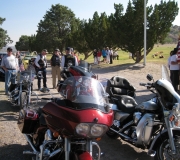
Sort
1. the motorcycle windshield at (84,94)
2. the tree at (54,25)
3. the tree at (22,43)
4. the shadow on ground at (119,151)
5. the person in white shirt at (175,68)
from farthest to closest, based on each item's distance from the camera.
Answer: the tree at (22,43) < the tree at (54,25) < the person in white shirt at (175,68) < the shadow on ground at (119,151) < the motorcycle windshield at (84,94)

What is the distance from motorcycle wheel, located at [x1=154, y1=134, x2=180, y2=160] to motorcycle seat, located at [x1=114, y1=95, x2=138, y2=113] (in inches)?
41.1

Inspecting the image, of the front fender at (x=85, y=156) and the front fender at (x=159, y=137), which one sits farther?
the front fender at (x=159, y=137)

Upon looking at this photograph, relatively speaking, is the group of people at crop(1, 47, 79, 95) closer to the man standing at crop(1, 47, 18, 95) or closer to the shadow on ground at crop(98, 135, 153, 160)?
the man standing at crop(1, 47, 18, 95)

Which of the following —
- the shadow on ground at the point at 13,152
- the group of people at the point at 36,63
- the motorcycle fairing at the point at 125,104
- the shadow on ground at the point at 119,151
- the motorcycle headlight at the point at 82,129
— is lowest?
the shadow on ground at the point at 119,151

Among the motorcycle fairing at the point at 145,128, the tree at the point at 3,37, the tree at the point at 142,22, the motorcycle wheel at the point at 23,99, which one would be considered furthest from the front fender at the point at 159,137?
the tree at the point at 3,37

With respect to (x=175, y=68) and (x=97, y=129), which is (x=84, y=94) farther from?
(x=175, y=68)

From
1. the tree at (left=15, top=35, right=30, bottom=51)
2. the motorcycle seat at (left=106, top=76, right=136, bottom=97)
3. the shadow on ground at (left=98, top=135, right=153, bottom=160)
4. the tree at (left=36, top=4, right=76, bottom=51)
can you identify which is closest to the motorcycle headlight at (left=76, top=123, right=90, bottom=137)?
the shadow on ground at (left=98, top=135, right=153, bottom=160)

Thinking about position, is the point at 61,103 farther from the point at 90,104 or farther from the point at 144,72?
the point at 144,72

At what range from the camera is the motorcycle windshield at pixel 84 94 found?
2621 millimetres

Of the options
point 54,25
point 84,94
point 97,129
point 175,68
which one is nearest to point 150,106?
point 84,94

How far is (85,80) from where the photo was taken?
9.56 feet

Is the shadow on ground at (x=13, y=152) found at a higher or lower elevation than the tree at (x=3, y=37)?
lower

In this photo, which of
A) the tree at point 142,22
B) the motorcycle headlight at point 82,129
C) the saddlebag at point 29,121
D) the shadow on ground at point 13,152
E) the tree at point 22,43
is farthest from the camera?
the tree at point 22,43

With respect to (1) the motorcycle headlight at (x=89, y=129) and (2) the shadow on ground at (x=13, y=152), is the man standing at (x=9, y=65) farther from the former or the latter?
(1) the motorcycle headlight at (x=89, y=129)
